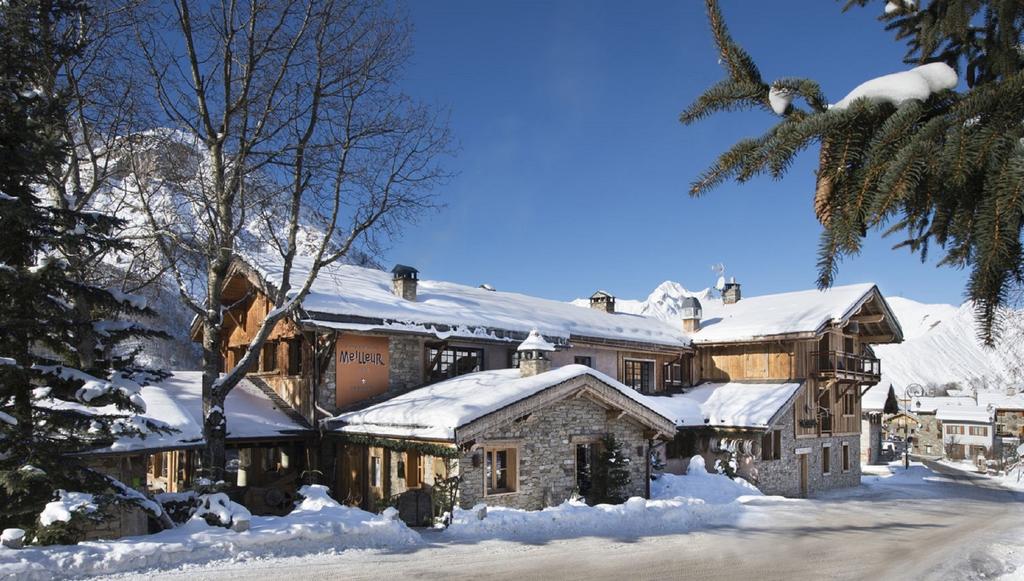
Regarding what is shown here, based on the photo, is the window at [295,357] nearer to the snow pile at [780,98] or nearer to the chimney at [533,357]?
the chimney at [533,357]

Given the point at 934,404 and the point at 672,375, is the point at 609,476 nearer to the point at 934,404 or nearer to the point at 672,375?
A: the point at 672,375

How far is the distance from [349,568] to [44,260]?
6.59 meters

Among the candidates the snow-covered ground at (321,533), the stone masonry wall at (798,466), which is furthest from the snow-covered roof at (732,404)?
the snow-covered ground at (321,533)

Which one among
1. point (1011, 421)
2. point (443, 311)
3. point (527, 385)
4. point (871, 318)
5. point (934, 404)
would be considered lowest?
point (1011, 421)

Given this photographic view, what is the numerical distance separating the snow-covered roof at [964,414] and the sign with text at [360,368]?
5584cm

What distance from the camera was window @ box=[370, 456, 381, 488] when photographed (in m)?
18.6

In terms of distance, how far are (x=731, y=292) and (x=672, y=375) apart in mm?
6867

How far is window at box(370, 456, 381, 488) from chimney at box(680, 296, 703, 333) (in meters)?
17.2

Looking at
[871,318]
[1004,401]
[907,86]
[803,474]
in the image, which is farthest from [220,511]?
[1004,401]

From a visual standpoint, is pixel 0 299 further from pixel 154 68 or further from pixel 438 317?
pixel 438 317

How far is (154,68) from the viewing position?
16.1 m

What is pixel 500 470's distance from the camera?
17.8 meters

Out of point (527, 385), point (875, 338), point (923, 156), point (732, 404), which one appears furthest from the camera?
point (875, 338)

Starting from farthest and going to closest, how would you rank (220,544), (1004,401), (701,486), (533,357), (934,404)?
1. (1004,401)
2. (934,404)
3. (701,486)
4. (533,357)
5. (220,544)
